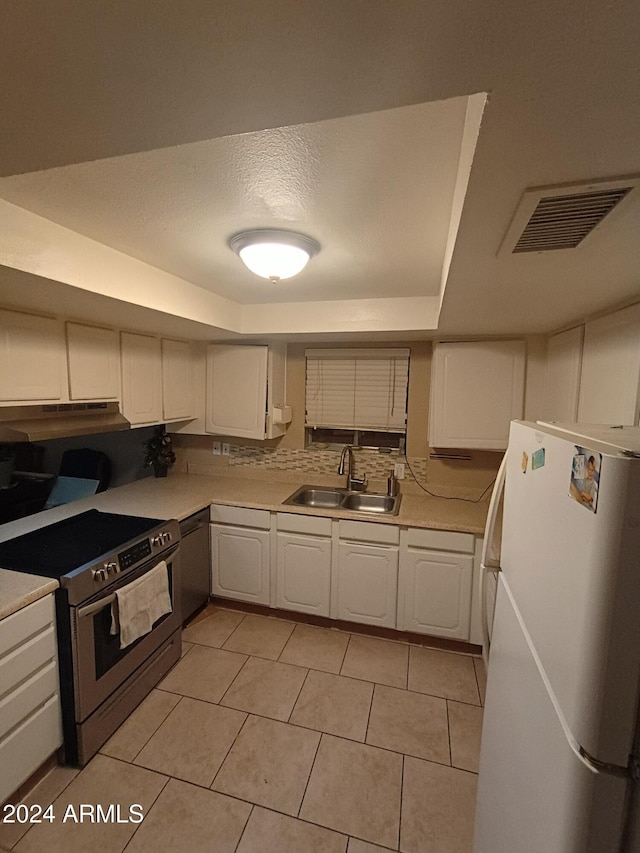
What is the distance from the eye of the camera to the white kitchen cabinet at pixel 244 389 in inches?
116

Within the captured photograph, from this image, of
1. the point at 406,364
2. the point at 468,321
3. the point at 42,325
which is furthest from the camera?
the point at 406,364

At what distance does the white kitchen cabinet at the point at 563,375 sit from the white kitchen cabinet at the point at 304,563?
1531mm

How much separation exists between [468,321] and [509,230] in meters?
1.21

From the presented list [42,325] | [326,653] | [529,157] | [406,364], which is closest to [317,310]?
[406,364]

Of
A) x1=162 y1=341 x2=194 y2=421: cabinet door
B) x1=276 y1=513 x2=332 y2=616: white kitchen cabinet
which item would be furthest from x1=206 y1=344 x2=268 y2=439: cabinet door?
x1=276 y1=513 x2=332 y2=616: white kitchen cabinet

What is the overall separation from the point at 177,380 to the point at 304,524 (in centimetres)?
145

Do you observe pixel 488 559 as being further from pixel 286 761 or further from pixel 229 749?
pixel 229 749

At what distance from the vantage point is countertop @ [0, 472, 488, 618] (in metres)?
2.32

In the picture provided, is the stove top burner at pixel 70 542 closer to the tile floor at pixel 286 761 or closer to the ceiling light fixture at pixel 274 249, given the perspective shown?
the tile floor at pixel 286 761

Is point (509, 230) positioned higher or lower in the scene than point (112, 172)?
lower

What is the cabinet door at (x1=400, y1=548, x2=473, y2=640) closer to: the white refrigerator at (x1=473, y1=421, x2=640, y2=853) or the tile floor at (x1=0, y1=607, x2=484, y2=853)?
the tile floor at (x1=0, y1=607, x2=484, y2=853)

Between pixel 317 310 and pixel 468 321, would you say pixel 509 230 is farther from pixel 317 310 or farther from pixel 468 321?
pixel 317 310

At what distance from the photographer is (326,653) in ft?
7.88

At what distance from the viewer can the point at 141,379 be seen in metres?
2.54
